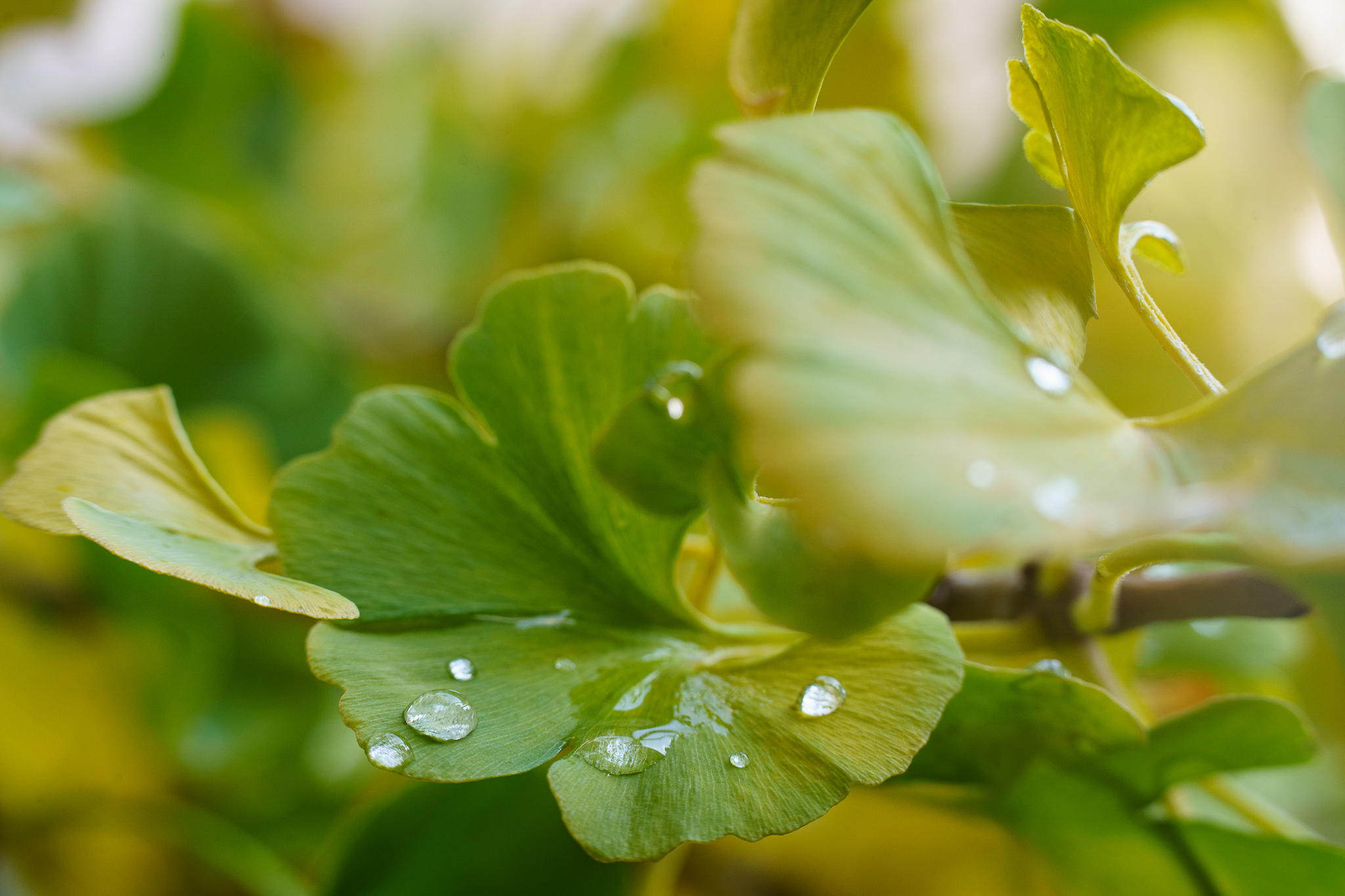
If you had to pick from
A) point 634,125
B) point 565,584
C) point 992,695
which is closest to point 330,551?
point 565,584

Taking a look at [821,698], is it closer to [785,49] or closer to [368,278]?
[785,49]

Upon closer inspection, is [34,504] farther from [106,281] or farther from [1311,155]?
[106,281]

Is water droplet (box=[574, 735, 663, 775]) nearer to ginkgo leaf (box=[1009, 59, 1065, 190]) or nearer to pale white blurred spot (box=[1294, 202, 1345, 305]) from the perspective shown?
ginkgo leaf (box=[1009, 59, 1065, 190])

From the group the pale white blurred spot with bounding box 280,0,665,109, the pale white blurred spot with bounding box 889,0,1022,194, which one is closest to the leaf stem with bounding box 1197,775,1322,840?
the pale white blurred spot with bounding box 889,0,1022,194

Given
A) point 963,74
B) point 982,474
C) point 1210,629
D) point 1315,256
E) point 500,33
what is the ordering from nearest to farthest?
point 982,474 → point 1210,629 → point 1315,256 → point 963,74 → point 500,33

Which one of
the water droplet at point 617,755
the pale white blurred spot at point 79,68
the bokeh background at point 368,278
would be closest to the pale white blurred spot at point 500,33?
the bokeh background at point 368,278

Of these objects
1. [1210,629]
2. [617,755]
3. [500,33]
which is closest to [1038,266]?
[617,755]
